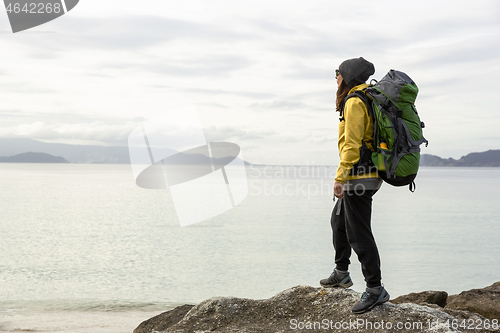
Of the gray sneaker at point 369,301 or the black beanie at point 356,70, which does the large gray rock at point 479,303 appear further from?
the black beanie at point 356,70

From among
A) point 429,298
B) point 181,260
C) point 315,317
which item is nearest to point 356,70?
point 315,317

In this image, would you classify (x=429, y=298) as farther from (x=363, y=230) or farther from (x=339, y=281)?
(x=363, y=230)

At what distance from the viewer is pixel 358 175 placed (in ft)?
12.5

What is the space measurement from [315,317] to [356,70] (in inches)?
100

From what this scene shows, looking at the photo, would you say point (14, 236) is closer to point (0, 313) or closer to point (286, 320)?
point (0, 313)

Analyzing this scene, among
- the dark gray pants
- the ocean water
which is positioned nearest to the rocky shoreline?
the dark gray pants

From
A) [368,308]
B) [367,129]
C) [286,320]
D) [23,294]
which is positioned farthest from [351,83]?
[23,294]

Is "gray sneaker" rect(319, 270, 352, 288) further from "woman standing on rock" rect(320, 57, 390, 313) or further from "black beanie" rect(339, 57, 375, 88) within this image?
"black beanie" rect(339, 57, 375, 88)

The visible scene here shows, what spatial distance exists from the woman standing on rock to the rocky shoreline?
6.7 inches

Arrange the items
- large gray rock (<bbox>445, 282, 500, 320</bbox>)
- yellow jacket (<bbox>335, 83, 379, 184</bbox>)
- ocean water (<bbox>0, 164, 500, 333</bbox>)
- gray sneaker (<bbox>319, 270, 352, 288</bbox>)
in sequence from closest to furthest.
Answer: yellow jacket (<bbox>335, 83, 379, 184</bbox>) < gray sneaker (<bbox>319, 270, 352, 288</bbox>) < large gray rock (<bbox>445, 282, 500, 320</bbox>) < ocean water (<bbox>0, 164, 500, 333</bbox>)

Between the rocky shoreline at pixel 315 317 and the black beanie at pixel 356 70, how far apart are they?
2236mm

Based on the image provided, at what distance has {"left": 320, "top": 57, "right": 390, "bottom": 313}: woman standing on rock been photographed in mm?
3699

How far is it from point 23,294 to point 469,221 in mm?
28169

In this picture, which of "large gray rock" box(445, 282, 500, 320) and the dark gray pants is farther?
"large gray rock" box(445, 282, 500, 320)
